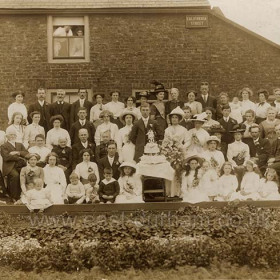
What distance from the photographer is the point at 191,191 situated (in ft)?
36.6

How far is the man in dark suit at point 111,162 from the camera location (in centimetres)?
1162

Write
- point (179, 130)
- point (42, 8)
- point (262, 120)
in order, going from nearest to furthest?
1. point (179, 130)
2. point (262, 120)
3. point (42, 8)

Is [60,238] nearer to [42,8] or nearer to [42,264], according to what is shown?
[42,264]

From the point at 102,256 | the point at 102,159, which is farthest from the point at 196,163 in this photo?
the point at 102,256

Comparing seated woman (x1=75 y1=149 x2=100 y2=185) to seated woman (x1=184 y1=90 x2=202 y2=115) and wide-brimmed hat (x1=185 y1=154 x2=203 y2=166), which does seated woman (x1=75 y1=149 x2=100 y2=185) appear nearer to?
wide-brimmed hat (x1=185 y1=154 x2=203 y2=166)

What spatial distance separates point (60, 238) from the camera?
8727 millimetres

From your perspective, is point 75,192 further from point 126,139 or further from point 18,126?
point 18,126

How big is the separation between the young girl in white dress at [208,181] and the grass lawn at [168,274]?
2.90 m

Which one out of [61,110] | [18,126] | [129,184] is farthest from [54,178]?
[61,110]

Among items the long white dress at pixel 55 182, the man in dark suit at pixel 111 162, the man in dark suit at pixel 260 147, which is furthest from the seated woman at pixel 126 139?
the man in dark suit at pixel 260 147

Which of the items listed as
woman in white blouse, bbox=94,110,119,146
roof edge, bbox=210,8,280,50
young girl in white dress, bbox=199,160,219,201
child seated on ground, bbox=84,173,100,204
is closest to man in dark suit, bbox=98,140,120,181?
child seated on ground, bbox=84,173,100,204

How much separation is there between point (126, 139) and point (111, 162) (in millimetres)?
877

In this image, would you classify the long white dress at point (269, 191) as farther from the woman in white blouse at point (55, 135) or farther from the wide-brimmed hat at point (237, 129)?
the woman in white blouse at point (55, 135)

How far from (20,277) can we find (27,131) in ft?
16.8
